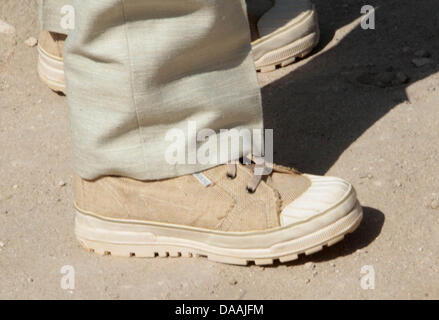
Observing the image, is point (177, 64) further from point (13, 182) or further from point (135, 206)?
point (13, 182)

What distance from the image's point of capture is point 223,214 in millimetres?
1980

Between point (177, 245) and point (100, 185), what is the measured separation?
24 centimetres

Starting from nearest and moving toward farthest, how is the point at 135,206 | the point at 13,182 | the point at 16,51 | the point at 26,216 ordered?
the point at 135,206 < the point at 26,216 < the point at 13,182 < the point at 16,51

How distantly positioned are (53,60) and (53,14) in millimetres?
185

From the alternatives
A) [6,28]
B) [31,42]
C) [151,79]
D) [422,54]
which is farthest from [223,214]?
[6,28]

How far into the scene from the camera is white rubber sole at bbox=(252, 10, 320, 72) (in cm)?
285

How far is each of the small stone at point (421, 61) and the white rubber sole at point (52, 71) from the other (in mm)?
1153

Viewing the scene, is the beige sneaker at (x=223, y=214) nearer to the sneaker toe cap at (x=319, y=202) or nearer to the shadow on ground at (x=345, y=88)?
the sneaker toe cap at (x=319, y=202)

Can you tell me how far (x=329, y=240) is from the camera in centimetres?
192

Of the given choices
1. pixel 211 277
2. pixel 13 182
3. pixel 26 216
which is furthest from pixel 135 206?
pixel 13 182

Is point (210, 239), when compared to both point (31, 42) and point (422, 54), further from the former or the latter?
point (31, 42)

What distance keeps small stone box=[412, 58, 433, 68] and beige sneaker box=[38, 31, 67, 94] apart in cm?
115

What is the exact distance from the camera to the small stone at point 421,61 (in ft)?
8.96

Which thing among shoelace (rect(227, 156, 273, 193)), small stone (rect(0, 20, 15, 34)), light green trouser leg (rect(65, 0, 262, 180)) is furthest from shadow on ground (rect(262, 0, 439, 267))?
small stone (rect(0, 20, 15, 34))
